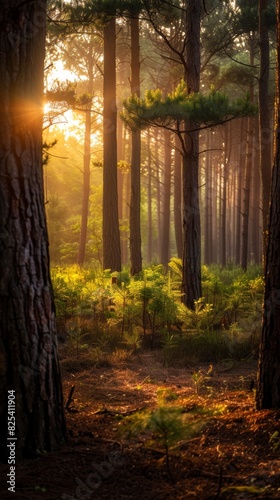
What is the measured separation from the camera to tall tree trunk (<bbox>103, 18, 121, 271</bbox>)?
1522 cm

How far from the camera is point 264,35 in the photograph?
616 inches

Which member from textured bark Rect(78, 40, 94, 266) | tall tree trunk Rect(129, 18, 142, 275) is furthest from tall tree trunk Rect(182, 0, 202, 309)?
textured bark Rect(78, 40, 94, 266)

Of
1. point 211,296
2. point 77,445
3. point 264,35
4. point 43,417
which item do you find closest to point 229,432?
point 77,445

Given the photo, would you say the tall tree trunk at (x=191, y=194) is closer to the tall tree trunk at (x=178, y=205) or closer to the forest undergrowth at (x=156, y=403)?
the forest undergrowth at (x=156, y=403)

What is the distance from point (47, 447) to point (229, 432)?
57.9 inches

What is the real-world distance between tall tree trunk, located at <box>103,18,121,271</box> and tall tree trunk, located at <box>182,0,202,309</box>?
418cm

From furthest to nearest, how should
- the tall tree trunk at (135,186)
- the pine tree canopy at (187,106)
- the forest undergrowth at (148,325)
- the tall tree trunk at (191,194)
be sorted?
1. the tall tree trunk at (135,186)
2. the tall tree trunk at (191,194)
3. the pine tree canopy at (187,106)
4. the forest undergrowth at (148,325)

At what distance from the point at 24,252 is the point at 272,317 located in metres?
2.27

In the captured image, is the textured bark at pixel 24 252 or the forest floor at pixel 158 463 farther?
the textured bark at pixel 24 252

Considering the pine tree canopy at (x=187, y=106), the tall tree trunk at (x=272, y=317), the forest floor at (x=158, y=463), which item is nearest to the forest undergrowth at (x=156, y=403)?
A: the forest floor at (x=158, y=463)

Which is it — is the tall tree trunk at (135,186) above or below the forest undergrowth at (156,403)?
above

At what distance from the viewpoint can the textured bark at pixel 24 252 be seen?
12.5ft

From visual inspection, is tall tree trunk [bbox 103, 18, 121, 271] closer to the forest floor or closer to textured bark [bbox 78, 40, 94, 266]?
textured bark [bbox 78, 40, 94, 266]

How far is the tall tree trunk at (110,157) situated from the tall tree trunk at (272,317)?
10937 mm
